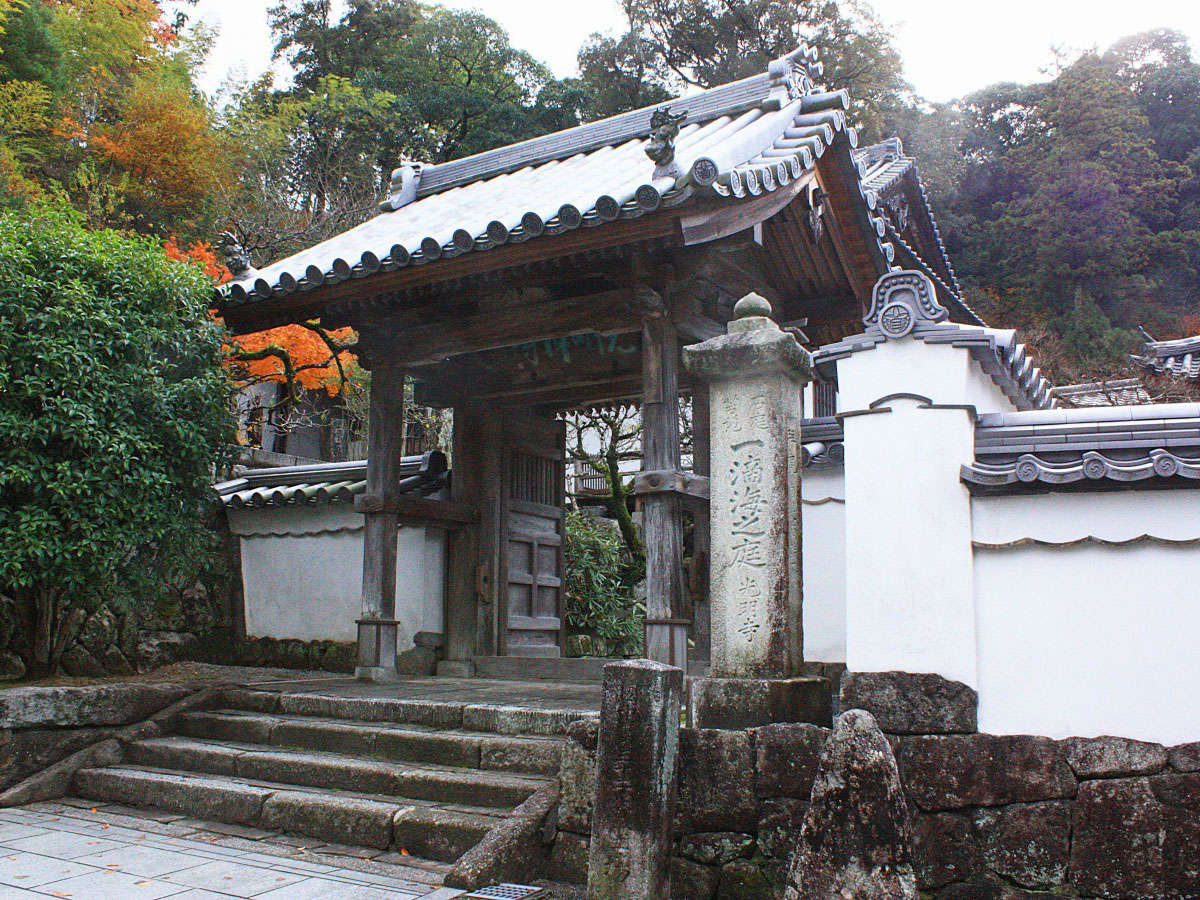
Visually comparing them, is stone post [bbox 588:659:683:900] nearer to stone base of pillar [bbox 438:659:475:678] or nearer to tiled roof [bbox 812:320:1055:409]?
tiled roof [bbox 812:320:1055:409]

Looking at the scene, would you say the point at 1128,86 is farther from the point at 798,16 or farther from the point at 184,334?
the point at 184,334

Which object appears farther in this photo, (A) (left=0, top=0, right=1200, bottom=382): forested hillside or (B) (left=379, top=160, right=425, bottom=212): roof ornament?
(A) (left=0, top=0, right=1200, bottom=382): forested hillside

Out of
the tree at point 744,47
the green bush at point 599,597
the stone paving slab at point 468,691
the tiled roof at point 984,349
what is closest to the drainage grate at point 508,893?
the stone paving slab at point 468,691

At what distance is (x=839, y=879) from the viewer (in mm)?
3668

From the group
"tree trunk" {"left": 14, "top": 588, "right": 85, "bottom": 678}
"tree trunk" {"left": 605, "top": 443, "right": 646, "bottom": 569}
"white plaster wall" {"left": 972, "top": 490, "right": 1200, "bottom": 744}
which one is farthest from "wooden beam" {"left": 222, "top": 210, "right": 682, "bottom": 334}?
"tree trunk" {"left": 605, "top": 443, "right": 646, "bottom": 569}

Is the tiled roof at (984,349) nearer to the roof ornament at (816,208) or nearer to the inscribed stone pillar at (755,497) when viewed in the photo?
the inscribed stone pillar at (755,497)

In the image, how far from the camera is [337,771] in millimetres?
6496

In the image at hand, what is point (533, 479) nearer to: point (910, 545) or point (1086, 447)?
point (910, 545)

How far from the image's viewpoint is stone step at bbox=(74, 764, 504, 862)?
5.56m

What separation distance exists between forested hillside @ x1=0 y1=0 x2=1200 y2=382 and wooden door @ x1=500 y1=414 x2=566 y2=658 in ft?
32.7

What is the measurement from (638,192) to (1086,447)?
11.2 ft

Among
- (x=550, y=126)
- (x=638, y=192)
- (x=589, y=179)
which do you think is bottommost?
(x=638, y=192)

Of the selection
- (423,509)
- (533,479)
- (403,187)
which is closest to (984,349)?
(423,509)

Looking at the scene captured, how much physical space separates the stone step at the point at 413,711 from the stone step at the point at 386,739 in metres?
0.08
